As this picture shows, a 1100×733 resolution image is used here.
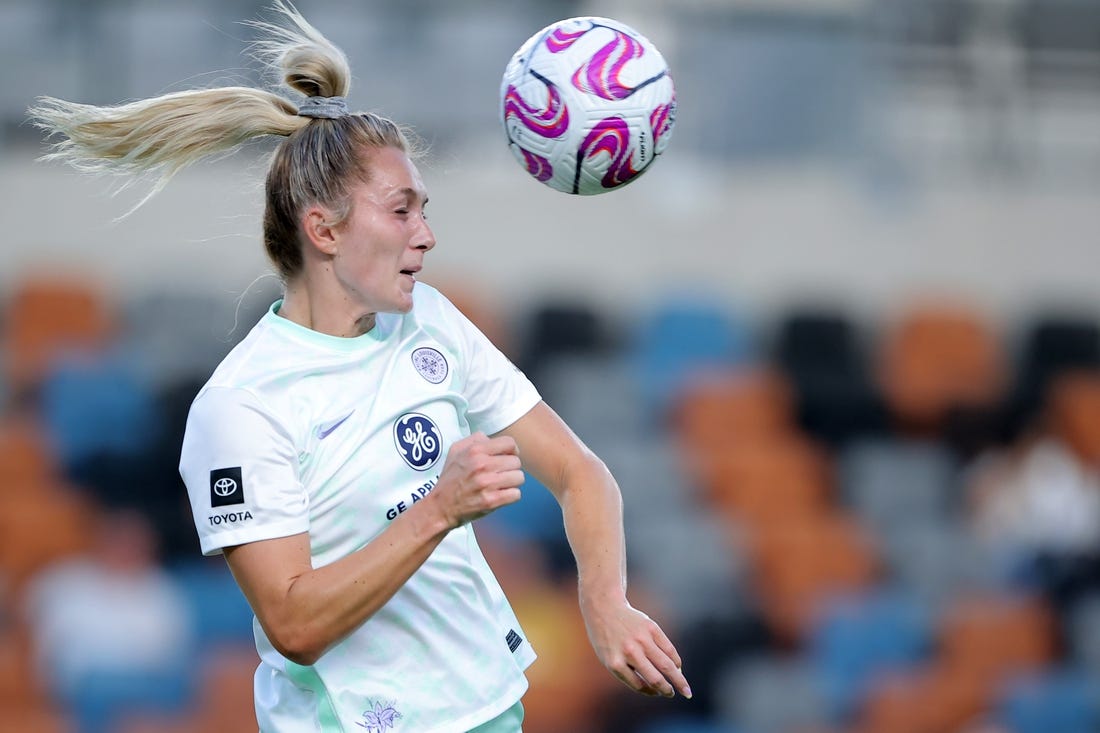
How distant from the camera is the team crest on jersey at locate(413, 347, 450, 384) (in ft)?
9.33

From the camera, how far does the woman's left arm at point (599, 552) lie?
2.64 m

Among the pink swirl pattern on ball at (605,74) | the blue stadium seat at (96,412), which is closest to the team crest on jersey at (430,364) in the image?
the pink swirl pattern on ball at (605,74)

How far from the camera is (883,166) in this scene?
998cm

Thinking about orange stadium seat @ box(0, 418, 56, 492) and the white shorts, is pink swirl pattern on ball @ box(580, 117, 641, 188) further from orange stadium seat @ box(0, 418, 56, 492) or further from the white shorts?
orange stadium seat @ box(0, 418, 56, 492)

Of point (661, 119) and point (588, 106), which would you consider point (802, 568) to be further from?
point (588, 106)

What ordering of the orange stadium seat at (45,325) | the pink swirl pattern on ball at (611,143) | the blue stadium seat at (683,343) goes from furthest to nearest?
the blue stadium seat at (683,343) < the orange stadium seat at (45,325) < the pink swirl pattern on ball at (611,143)

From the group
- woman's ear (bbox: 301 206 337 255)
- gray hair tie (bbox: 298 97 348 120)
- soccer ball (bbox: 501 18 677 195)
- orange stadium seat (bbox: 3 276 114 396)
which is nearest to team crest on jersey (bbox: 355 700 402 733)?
woman's ear (bbox: 301 206 337 255)

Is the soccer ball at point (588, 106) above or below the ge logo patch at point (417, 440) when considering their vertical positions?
above

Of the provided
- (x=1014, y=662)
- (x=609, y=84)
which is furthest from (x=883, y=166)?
(x=609, y=84)

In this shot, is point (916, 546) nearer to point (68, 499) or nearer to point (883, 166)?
point (883, 166)

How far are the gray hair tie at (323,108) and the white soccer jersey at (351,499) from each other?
40 cm

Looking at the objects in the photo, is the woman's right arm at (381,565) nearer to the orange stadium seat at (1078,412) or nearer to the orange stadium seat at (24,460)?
the orange stadium seat at (24,460)

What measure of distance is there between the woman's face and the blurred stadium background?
14.3 ft

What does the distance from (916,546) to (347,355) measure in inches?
257
